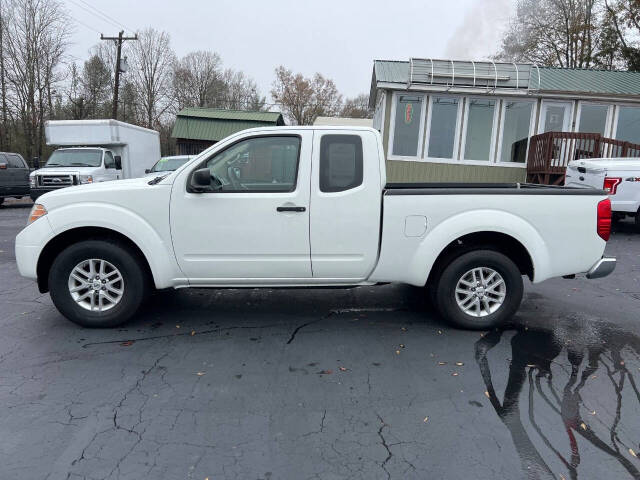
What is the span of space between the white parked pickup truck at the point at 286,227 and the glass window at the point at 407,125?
10.8 m

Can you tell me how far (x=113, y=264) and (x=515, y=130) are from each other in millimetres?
14102

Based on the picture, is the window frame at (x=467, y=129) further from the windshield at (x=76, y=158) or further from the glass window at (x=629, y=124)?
the windshield at (x=76, y=158)

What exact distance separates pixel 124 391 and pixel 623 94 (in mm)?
16670

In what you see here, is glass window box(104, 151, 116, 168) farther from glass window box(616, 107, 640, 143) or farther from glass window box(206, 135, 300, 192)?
glass window box(616, 107, 640, 143)

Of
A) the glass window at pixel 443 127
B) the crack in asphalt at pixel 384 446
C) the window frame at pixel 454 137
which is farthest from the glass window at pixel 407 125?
the crack in asphalt at pixel 384 446

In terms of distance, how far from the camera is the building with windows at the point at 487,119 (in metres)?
14.7

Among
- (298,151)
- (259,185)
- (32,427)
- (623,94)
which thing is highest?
(623,94)

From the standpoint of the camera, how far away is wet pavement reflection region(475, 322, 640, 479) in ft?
8.88

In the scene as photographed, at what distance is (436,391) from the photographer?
343cm

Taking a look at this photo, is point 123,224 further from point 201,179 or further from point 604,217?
point 604,217

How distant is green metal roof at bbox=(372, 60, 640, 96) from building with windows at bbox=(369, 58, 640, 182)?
0.04 metres

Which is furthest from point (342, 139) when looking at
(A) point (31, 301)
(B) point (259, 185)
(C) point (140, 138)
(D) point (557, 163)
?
(C) point (140, 138)

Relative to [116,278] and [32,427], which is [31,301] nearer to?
[116,278]

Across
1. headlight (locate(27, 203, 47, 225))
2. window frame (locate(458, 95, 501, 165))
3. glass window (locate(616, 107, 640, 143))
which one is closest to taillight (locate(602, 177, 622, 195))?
window frame (locate(458, 95, 501, 165))
